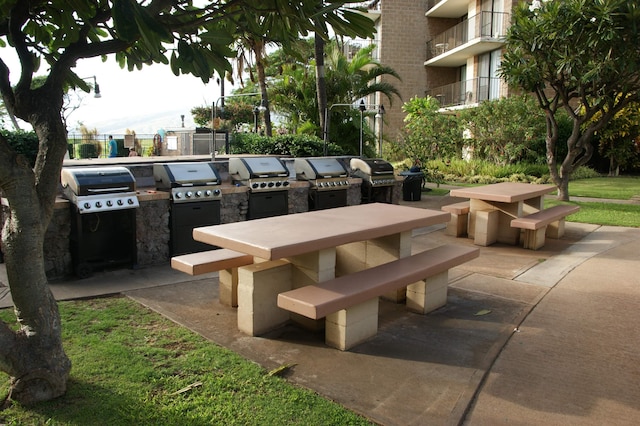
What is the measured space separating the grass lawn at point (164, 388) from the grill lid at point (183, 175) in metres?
2.78

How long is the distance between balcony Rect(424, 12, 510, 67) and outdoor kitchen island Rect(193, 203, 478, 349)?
685 inches

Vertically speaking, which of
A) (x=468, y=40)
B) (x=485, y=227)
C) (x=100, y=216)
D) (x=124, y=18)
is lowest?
(x=485, y=227)

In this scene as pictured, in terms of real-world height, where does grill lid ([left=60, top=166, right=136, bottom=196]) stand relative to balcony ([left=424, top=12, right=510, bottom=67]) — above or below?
below

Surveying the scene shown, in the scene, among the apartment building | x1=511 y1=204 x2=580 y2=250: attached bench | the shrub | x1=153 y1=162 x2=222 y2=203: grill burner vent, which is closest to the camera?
x1=153 y1=162 x2=222 y2=203: grill burner vent

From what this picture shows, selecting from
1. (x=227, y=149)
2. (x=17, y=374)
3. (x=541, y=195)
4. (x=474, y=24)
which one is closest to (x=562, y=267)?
(x=541, y=195)

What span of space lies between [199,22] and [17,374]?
2.36m

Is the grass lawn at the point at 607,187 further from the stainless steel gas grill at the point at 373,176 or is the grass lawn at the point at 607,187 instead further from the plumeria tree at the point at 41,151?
the plumeria tree at the point at 41,151

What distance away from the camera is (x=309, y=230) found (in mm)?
4504

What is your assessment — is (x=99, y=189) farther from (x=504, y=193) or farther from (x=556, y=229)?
(x=556, y=229)

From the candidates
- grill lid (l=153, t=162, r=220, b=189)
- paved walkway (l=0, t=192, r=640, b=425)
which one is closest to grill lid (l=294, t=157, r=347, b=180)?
grill lid (l=153, t=162, r=220, b=189)

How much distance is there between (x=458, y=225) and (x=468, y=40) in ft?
60.0

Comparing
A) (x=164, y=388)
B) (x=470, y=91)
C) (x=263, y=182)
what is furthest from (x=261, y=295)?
(x=470, y=91)

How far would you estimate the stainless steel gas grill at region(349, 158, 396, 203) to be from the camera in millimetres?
9984

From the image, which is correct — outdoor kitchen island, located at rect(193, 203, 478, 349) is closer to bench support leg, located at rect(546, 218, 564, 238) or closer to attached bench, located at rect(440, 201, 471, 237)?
attached bench, located at rect(440, 201, 471, 237)
